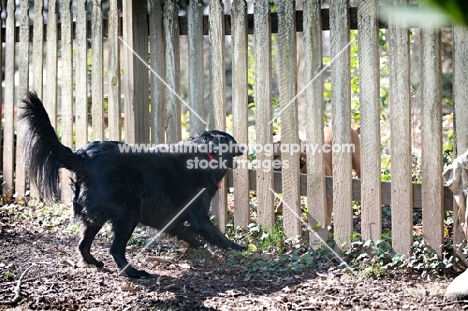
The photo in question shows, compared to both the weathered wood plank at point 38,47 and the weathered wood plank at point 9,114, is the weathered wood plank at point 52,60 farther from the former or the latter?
the weathered wood plank at point 9,114

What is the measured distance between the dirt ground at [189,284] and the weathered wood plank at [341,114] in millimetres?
354

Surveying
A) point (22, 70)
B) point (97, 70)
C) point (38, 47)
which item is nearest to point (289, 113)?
point (97, 70)

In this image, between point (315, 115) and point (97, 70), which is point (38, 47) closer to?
point (97, 70)

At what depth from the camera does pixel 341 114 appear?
157 inches

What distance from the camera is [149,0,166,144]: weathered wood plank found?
15.6 feet

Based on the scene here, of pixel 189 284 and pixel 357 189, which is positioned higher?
pixel 357 189

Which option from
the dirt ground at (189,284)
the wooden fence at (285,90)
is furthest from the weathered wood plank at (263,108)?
the dirt ground at (189,284)

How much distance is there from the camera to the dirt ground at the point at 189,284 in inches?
121

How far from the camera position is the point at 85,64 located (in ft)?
17.8

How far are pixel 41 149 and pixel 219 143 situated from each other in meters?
1.33

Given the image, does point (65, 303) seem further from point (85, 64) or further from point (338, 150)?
point (85, 64)

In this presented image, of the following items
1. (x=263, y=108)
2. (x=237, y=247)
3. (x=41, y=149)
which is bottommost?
(x=237, y=247)

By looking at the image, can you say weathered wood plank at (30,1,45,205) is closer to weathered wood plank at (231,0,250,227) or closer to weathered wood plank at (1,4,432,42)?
weathered wood plank at (1,4,432,42)

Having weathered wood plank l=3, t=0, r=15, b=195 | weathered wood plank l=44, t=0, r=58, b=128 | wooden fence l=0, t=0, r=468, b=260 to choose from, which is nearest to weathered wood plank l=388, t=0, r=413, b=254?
wooden fence l=0, t=0, r=468, b=260
